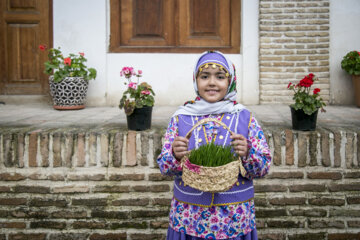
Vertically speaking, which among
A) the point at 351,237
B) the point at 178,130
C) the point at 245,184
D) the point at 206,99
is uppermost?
the point at 206,99

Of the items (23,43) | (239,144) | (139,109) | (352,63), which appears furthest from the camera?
(23,43)

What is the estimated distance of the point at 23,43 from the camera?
541 centimetres

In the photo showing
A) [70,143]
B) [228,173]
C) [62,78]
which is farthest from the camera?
[62,78]

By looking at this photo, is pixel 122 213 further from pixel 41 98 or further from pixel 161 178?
pixel 41 98

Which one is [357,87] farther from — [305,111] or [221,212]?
[221,212]

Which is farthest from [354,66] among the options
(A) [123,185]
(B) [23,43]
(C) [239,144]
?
(B) [23,43]

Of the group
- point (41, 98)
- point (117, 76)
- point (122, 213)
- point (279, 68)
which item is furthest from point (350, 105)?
point (41, 98)

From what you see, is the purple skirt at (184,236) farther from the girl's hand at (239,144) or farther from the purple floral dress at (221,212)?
the girl's hand at (239,144)

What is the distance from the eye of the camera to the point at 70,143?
2777mm

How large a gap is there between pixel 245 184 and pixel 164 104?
3.54 metres

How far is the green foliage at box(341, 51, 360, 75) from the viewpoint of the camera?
483cm

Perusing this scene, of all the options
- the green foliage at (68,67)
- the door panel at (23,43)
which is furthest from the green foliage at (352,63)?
the door panel at (23,43)

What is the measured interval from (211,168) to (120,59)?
3.99m

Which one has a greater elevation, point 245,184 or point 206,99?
point 206,99
